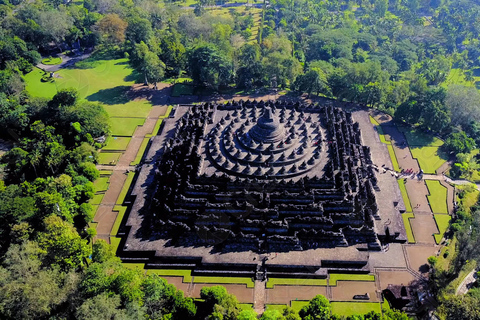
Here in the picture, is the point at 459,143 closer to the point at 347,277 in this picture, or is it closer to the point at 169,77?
the point at 347,277

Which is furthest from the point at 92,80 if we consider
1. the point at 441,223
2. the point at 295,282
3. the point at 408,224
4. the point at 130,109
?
the point at 441,223

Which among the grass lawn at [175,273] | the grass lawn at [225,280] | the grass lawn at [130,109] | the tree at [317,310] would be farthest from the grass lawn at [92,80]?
the tree at [317,310]

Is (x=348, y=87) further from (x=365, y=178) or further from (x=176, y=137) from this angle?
(x=176, y=137)

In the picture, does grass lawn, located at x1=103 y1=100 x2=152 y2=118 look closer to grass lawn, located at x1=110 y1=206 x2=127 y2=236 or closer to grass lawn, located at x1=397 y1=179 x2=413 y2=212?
grass lawn, located at x1=110 y1=206 x2=127 y2=236

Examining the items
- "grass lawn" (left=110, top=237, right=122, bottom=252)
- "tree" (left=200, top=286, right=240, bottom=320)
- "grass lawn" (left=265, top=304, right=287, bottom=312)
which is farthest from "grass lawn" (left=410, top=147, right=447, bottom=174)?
"grass lawn" (left=110, top=237, right=122, bottom=252)

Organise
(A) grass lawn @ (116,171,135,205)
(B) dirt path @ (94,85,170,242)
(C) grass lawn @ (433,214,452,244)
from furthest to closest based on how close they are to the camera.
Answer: (A) grass lawn @ (116,171,135,205)
(B) dirt path @ (94,85,170,242)
(C) grass lawn @ (433,214,452,244)

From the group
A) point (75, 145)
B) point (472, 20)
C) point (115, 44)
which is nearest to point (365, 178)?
point (75, 145)
